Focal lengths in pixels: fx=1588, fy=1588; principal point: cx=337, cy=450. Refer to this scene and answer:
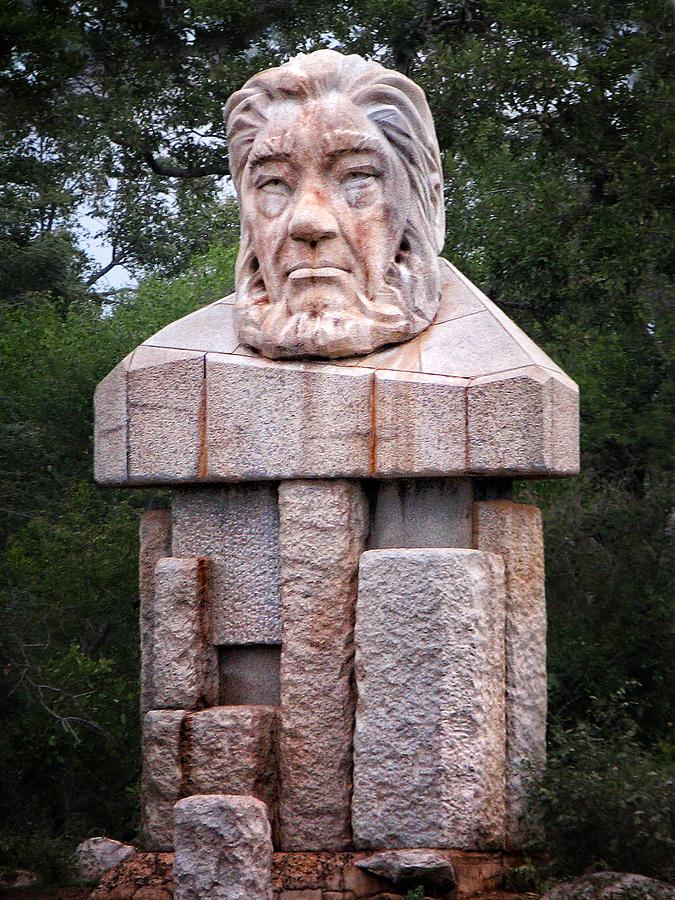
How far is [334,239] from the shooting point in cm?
728

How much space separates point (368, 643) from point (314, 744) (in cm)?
53

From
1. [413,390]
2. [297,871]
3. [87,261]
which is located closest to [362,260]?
[413,390]

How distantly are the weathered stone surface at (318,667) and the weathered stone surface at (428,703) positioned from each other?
14 cm

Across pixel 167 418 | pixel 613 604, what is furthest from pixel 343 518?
pixel 613 604

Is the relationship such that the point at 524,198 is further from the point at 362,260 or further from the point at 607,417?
the point at 362,260

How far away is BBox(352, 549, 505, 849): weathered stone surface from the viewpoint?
662 cm

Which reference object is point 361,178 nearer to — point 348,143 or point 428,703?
point 348,143

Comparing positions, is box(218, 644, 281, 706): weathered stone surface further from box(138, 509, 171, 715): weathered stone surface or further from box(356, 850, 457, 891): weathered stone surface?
box(356, 850, 457, 891): weathered stone surface

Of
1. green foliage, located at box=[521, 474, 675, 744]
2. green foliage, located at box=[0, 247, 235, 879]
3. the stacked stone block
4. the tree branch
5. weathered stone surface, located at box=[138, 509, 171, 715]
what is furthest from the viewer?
the tree branch

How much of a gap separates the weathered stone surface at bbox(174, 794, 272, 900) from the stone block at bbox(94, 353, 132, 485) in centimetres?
185

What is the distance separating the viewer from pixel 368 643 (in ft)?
22.4

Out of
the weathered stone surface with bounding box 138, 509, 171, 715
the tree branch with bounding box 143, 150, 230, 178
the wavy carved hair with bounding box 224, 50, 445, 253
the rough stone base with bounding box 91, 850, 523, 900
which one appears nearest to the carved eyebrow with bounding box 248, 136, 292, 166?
the wavy carved hair with bounding box 224, 50, 445, 253

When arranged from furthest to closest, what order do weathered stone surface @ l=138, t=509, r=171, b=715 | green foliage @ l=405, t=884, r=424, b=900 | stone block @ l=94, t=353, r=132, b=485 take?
weathered stone surface @ l=138, t=509, r=171, b=715
stone block @ l=94, t=353, r=132, b=485
green foliage @ l=405, t=884, r=424, b=900

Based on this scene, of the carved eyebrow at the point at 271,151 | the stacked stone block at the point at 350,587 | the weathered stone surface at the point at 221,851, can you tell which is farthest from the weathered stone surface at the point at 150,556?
the carved eyebrow at the point at 271,151
